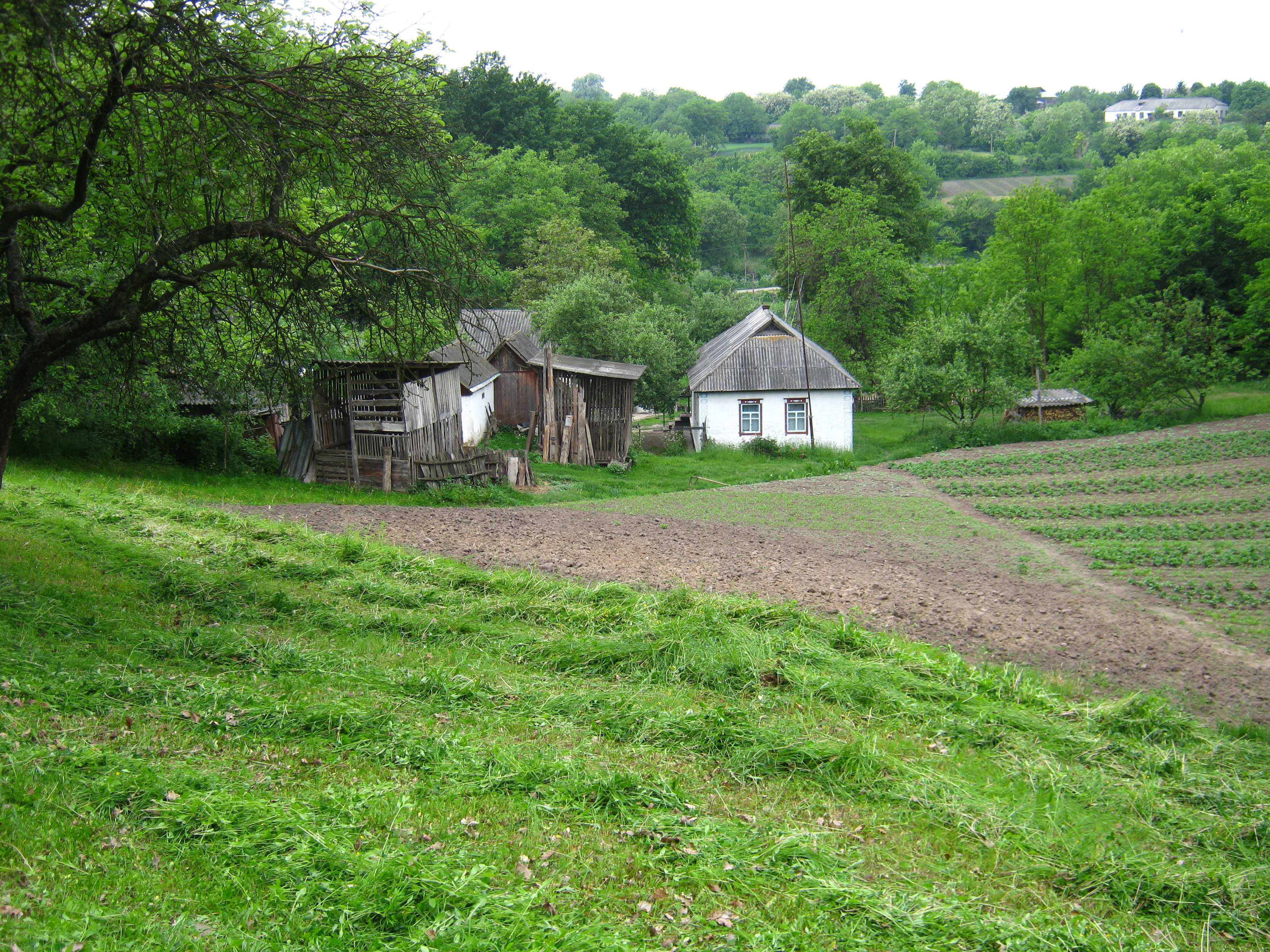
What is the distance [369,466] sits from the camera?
23.3 meters

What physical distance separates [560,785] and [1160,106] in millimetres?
183692

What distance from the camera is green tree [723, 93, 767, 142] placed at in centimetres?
17150

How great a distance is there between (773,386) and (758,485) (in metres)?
9.55

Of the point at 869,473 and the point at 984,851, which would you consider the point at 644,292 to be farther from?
the point at 984,851

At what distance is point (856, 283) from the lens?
49.3m

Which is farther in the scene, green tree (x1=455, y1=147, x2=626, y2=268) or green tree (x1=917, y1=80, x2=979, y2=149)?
green tree (x1=917, y1=80, x2=979, y2=149)

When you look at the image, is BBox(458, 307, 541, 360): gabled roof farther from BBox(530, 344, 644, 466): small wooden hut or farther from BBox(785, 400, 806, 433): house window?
BBox(785, 400, 806, 433): house window

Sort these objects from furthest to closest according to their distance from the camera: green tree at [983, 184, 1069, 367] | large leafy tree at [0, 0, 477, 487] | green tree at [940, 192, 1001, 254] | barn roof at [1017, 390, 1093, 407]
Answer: green tree at [940, 192, 1001, 254], green tree at [983, 184, 1069, 367], barn roof at [1017, 390, 1093, 407], large leafy tree at [0, 0, 477, 487]

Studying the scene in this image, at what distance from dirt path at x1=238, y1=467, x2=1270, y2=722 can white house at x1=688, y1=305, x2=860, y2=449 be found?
13885 millimetres

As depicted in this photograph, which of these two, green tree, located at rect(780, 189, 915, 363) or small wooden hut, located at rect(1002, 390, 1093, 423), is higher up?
green tree, located at rect(780, 189, 915, 363)

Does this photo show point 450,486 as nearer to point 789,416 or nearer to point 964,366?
point 789,416

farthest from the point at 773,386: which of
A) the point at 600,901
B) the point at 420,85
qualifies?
the point at 600,901

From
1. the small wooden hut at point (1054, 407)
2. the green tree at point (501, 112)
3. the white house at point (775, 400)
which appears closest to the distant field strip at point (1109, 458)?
the white house at point (775, 400)

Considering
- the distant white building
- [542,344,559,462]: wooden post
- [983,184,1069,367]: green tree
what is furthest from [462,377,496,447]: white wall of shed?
the distant white building
